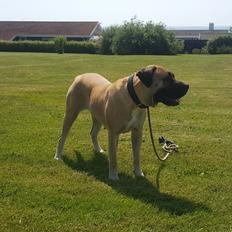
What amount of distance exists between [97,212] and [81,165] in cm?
196

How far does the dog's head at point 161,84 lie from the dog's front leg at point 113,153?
0.91 m

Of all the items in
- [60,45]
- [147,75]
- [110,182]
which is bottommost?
[60,45]

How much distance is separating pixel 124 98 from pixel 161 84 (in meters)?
0.59

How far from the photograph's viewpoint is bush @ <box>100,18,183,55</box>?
54.1m

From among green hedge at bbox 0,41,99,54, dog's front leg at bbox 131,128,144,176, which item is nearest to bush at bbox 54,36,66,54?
green hedge at bbox 0,41,99,54

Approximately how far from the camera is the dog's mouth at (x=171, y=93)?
6.33m

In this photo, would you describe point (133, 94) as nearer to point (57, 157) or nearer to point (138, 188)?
point (138, 188)

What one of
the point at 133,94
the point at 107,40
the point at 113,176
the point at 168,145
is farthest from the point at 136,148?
the point at 107,40

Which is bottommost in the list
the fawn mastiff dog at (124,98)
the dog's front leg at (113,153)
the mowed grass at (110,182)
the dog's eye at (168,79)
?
the mowed grass at (110,182)

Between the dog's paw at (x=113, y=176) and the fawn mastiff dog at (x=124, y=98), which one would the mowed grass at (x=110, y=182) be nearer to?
the dog's paw at (x=113, y=176)

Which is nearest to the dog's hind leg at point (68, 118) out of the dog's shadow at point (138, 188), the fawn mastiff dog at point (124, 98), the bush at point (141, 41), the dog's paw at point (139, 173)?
the fawn mastiff dog at point (124, 98)

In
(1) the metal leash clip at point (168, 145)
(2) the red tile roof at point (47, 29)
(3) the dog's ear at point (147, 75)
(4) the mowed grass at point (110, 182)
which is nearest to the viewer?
(4) the mowed grass at point (110, 182)

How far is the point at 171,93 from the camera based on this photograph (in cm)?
634

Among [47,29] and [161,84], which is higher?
[161,84]
